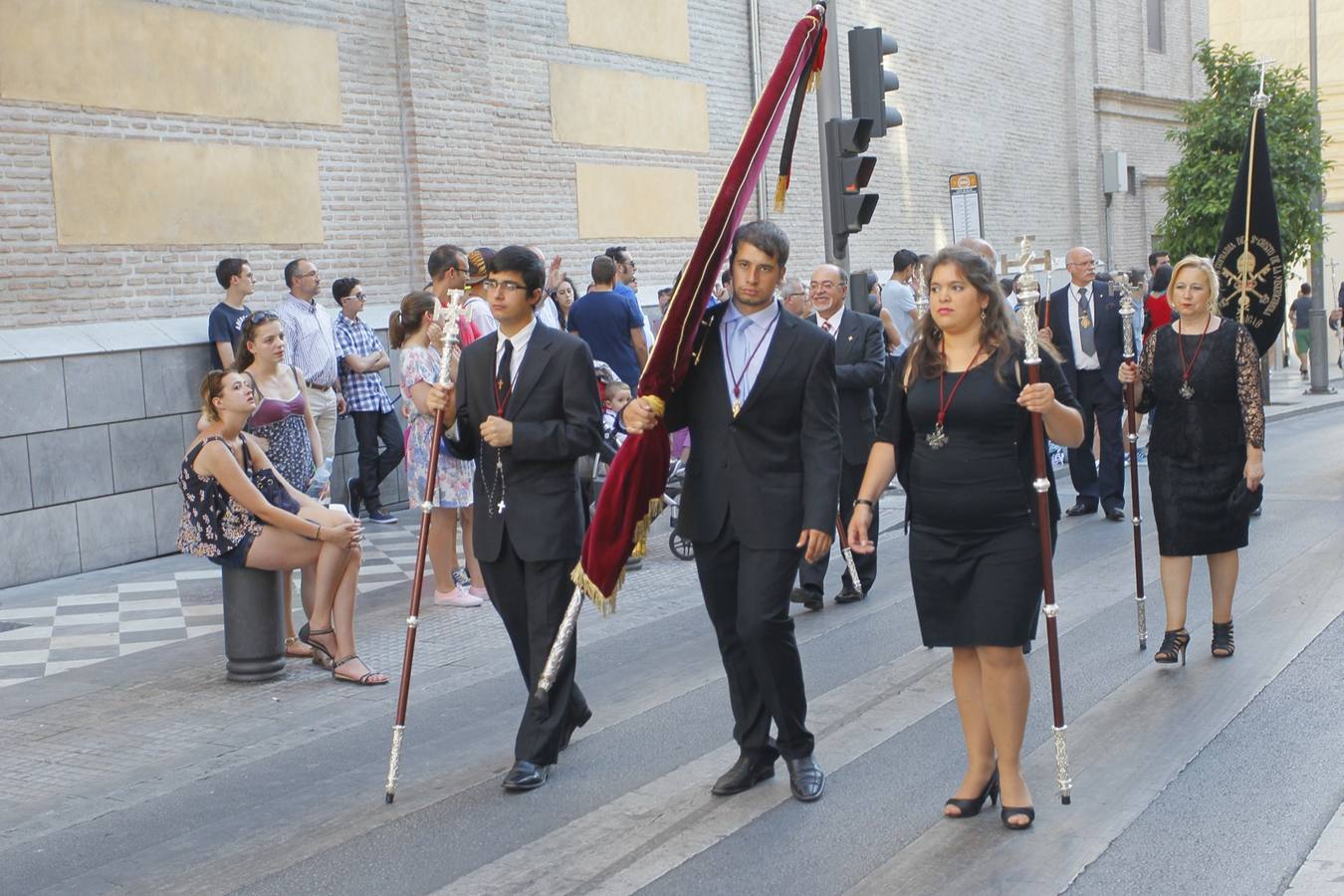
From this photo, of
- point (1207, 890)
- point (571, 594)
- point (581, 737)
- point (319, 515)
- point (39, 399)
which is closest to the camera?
point (1207, 890)

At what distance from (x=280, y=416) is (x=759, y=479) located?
13.2 ft

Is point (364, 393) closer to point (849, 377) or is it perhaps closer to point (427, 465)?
point (427, 465)

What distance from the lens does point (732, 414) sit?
5.74m

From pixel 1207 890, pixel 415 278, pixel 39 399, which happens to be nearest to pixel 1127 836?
pixel 1207 890

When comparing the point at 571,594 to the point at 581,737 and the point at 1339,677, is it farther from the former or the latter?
the point at 1339,677

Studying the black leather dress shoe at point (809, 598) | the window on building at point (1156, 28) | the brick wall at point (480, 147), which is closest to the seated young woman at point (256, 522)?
the black leather dress shoe at point (809, 598)

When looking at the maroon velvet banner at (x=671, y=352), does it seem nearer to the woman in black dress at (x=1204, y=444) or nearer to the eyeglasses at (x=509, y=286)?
the eyeglasses at (x=509, y=286)

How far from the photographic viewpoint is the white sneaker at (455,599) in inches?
385

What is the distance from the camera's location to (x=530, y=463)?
245 inches

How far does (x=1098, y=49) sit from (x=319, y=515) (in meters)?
26.0

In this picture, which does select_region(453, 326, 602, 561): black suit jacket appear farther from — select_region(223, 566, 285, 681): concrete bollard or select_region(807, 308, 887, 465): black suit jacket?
select_region(807, 308, 887, 465): black suit jacket

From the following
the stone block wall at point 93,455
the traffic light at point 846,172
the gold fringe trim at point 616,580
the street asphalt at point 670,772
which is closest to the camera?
the street asphalt at point 670,772

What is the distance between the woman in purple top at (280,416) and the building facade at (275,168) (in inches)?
114

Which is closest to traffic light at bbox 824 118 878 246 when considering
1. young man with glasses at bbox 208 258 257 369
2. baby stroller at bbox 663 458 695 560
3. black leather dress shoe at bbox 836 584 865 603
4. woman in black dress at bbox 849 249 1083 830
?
baby stroller at bbox 663 458 695 560
